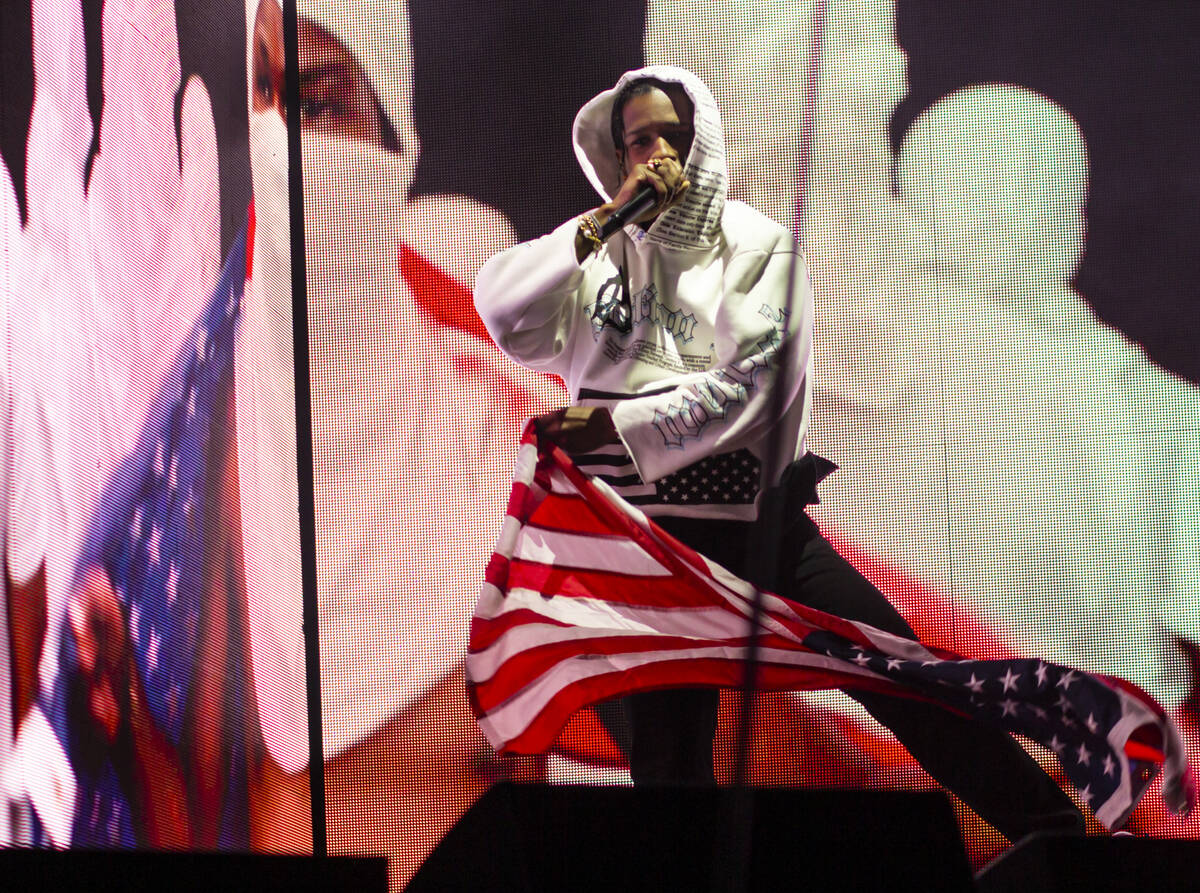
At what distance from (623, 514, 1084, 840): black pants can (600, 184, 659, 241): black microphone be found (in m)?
0.55

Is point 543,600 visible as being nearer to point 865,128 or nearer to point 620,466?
point 620,466

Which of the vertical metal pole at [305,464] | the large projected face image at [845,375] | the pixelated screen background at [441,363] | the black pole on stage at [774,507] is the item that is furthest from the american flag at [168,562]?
the black pole on stage at [774,507]

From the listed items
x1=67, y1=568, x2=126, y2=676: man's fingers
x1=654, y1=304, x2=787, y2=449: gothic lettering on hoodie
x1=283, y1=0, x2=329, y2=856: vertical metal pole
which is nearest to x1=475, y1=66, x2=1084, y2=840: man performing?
x1=654, y1=304, x2=787, y2=449: gothic lettering on hoodie

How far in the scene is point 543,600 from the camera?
6.87 feet

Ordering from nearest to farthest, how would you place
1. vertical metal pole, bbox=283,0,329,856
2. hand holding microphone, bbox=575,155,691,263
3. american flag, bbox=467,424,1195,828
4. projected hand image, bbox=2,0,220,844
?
american flag, bbox=467,424,1195,828
hand holding microphone, bbox=575,155,691,263
vertical metal pole, bbox=283,0,329,856
projected hand image, bbox=2,0,220,844

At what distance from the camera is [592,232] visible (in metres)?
2.06

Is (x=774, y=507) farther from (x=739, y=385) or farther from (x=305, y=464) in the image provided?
(x=305, y=464)

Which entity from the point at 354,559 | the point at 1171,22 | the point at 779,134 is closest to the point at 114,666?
the point at 354,559

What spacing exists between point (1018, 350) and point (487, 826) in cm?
125

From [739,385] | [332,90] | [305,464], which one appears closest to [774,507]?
[739,385]

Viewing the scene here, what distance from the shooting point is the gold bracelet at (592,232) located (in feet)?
6.75

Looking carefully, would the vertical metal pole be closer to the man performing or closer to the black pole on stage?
the man performing

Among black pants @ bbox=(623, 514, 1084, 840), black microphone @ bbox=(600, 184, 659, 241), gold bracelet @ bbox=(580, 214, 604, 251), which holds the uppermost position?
black microphone @ bbox=(600, 184, 659, 241)

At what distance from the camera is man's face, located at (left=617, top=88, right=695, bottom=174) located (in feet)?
6.80
